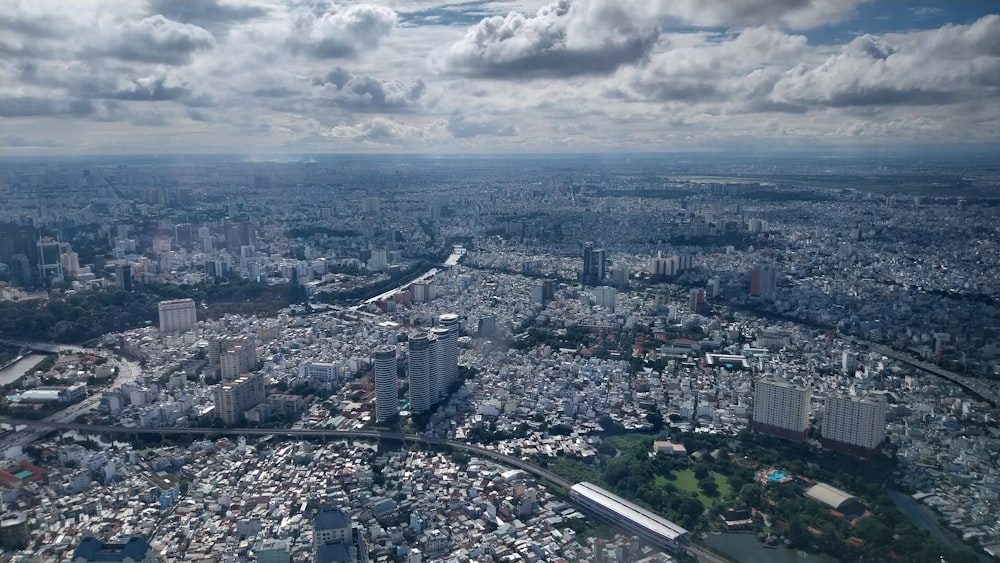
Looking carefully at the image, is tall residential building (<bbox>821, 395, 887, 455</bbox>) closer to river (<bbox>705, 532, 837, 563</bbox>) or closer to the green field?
the green field

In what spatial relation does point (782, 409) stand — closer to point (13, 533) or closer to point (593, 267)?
point (13, 533)

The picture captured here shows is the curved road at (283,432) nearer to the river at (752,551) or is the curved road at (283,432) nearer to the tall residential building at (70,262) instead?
the river at (752,551)

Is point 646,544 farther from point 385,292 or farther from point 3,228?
point 3,228

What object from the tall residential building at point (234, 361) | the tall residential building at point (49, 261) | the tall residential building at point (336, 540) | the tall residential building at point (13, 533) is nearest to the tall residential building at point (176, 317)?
the tall residential building at point (234, 361)

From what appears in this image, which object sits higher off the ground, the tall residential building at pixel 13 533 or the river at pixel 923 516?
the tall residential building at pixel 13 533

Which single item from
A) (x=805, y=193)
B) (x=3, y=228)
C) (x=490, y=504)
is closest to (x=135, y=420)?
(x=490, y=504)

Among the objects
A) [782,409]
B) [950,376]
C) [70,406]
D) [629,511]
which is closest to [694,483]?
[629,511]

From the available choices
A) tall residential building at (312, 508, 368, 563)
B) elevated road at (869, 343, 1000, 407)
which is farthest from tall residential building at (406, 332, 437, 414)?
elevated road at (869, 343, 1000, 407)
